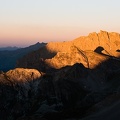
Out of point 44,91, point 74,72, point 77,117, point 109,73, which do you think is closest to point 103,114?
point 77,117

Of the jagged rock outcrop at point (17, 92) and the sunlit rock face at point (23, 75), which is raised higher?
the sunlit rock face at point (23, 75)

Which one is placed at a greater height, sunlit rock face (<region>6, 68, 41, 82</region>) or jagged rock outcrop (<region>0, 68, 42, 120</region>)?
sunlit rock face (<region>6, 68, 41, 82</region>)

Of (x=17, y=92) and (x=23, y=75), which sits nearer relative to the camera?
(x=17, y=92)

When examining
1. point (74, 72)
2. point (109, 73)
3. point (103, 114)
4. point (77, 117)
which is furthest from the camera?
point (109, 73)

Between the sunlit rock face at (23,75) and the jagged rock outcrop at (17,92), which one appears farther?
the sunlit rock face at (23,75)

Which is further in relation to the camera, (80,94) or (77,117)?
(80,94)

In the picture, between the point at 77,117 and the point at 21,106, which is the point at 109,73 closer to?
the point at 21,106

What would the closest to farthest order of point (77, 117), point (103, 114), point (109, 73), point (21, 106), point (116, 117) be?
1. point (116, 117)
2. point (103, 114)
3. point (77, 117)
4. point (21, 106)
5. point (109, 73)

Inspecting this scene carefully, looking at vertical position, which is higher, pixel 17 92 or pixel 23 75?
pixel 23 75

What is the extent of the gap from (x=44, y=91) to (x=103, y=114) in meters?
86.6

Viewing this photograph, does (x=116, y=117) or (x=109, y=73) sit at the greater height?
(x=116, y=117)

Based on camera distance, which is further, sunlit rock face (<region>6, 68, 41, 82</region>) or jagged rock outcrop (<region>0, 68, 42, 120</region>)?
sunlit rock face (<region>6, 68, 41, 82</region>)

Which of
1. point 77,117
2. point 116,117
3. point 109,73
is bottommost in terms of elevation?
point 109,73

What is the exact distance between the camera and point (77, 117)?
201 ft
